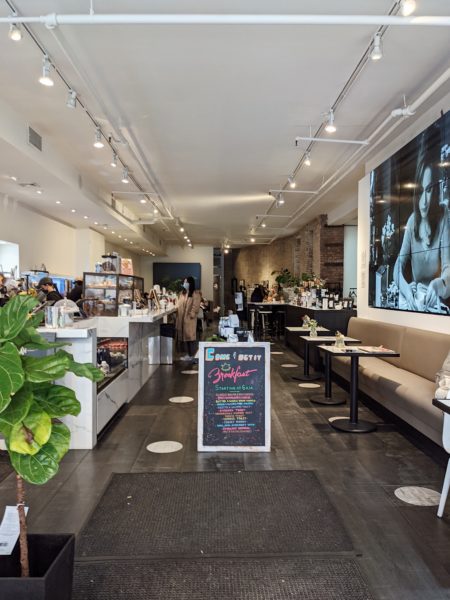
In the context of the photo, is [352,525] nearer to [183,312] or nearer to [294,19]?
[294,19]

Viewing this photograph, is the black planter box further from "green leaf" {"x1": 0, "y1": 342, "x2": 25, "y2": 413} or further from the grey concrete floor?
the grey concrete floor

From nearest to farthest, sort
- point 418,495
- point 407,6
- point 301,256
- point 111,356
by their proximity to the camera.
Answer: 1. point 418,495
2. point 407,6
3. point 111,356
4. point 301,256

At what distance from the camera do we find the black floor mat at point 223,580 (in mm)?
2047

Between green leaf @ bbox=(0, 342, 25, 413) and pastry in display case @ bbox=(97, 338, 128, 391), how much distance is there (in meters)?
3.25

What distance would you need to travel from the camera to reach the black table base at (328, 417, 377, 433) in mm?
4426

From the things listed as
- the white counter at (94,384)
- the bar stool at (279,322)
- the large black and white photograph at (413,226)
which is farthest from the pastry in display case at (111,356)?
the bar stool at (279,322)

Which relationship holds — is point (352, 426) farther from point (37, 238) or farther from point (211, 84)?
point (37, 238)

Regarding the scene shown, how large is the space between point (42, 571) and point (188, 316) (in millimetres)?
6998

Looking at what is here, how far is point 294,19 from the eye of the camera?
3090 millimetres

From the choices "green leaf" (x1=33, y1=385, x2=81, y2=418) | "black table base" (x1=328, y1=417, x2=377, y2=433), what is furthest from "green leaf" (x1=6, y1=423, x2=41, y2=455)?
"black table base" (x1=328, y1=417, x2=377, y2=433)

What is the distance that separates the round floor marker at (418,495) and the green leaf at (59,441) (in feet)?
8.01

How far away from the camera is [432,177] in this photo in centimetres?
493

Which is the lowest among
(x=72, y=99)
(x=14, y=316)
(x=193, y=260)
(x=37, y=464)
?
(x=37, y=464)

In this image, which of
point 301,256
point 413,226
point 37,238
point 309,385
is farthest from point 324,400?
point 301,256
